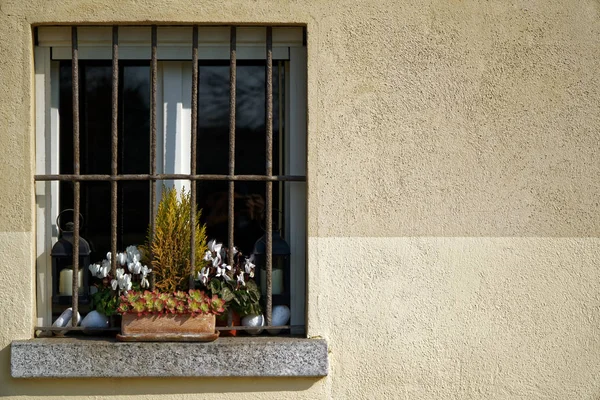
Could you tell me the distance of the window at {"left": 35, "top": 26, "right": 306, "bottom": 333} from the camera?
469cm

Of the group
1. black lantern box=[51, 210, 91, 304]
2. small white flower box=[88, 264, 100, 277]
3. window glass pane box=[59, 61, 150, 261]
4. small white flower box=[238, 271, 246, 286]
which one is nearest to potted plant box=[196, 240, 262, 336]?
small white flower box=[238, 271, 246, 286]

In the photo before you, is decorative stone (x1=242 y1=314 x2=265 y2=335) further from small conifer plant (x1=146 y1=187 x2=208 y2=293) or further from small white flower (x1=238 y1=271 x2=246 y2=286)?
small conifer plant (x1=146 y1=187 x2=208 y2=293)

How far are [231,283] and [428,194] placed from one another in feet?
4.23

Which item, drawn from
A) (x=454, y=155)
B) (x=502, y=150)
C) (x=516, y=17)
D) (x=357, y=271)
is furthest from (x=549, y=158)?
(x=357, y=271)

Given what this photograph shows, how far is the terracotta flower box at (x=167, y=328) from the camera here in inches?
176

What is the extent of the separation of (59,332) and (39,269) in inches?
15.8

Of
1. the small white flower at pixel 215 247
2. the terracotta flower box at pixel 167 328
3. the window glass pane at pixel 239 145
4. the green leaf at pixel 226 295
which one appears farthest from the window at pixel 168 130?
the terracotta flower box at pixel 167 328

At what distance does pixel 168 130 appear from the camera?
477cm

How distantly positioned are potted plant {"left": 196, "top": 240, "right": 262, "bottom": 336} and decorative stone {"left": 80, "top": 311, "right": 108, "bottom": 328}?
63 cm

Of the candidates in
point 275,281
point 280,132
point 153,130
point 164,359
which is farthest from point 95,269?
point 280,132

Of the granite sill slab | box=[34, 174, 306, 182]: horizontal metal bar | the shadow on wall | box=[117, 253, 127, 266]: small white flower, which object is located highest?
box=[34, 174, 306, 182]: horizontal metal bar

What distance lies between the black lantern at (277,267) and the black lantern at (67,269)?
1.04 meters

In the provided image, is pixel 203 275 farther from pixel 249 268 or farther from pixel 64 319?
pixel 64 319

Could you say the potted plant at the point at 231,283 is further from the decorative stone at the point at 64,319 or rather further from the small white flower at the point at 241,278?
the decorative stone at the point at 64,319
